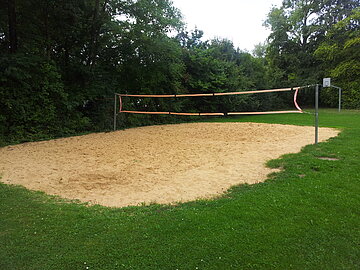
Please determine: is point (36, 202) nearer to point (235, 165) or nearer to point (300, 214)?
point (300, 214)

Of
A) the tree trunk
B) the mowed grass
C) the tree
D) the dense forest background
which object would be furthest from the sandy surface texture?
the tree

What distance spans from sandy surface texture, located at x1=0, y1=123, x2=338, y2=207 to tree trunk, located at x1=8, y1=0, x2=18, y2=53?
3.99 metres

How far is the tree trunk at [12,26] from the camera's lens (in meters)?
9.34

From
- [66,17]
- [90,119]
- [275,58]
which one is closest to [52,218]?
[90,119]

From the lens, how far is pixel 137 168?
5637mm

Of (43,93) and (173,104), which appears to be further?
(173,104)

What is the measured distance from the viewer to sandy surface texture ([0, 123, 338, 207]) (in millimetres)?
4121

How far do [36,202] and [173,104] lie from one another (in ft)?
40.6

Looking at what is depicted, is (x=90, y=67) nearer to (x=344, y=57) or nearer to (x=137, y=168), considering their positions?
(x=137, y=168)

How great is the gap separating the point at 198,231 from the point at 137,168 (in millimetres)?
3280

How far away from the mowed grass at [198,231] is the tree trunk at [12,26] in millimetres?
8066

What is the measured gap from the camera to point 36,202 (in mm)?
3514

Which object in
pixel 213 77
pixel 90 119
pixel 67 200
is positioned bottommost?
pixel 67 200

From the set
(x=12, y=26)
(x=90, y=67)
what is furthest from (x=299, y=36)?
(x=12, y=26)
